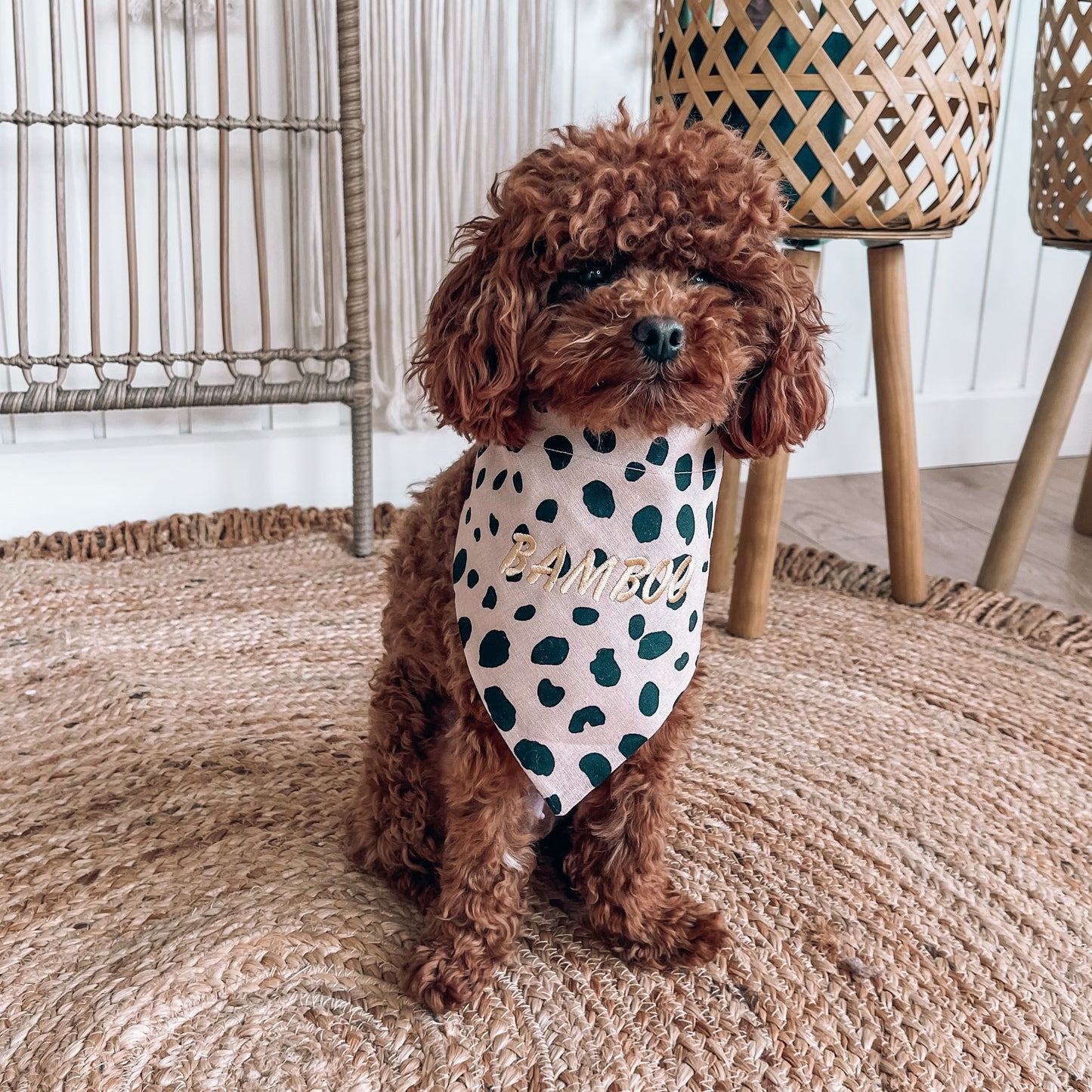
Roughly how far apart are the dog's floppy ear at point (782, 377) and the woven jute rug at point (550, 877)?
497 millimetres

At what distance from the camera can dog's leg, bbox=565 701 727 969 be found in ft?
3.24

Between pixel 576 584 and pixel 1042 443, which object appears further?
pixel 1042 443

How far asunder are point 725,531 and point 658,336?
3.41ft

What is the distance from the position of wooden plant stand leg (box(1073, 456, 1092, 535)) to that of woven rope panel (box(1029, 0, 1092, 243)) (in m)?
0.63

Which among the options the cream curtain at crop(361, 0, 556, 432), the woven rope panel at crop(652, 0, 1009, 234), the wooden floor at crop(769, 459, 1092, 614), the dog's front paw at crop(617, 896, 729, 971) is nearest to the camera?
the dog's front paw at crop(617, 896, 729, 971)

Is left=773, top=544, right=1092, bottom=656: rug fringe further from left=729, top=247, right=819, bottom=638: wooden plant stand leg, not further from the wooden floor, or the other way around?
left=729, top=247, right=819, bottom=638: wooden plant stand leg

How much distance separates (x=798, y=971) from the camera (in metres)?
1.03

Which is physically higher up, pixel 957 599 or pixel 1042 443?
pixel 1042 443

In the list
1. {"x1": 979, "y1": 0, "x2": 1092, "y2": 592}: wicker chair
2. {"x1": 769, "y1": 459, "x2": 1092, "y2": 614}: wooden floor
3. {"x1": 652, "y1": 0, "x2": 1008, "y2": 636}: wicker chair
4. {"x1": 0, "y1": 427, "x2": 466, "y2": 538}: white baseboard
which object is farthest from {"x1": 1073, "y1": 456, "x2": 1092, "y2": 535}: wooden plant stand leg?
{"x1": 0, "y1": 427, "x2": 466, "y2": 538}: white baseboard

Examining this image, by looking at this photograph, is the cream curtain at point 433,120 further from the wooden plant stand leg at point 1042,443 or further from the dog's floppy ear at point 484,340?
the dog's floppy ear at point 484,340

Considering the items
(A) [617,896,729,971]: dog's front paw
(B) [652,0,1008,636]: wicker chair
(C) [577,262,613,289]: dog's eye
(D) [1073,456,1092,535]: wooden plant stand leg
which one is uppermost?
(B) [652,0,1008,636]: wicker chair

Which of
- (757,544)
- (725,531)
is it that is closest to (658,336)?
(757,544)

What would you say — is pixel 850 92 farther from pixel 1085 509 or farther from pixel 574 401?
pixel 1085 509

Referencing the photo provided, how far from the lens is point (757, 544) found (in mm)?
1657
